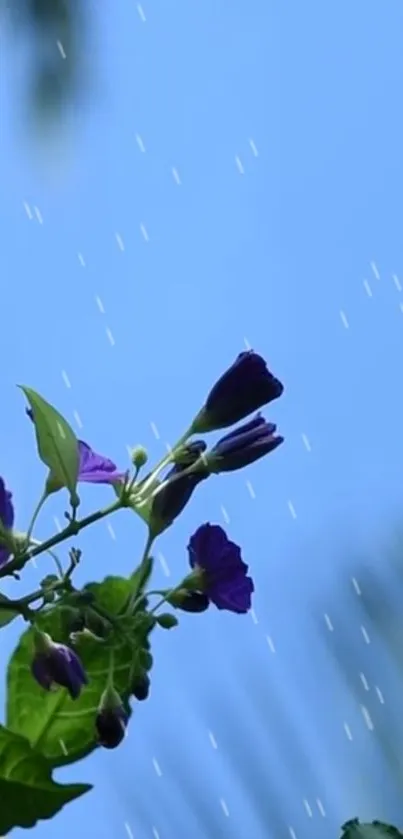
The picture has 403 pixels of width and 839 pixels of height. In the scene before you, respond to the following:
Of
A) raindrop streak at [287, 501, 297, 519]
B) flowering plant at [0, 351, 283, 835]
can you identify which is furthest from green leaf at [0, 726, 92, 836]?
raindrop streak at [287, 501, 297, 519]

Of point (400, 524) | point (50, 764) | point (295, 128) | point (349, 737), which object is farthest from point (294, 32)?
point (50, 764)

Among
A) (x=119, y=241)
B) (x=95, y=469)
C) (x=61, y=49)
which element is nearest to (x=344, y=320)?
(x=119, y=241)

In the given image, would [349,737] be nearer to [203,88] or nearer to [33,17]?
[33,17]

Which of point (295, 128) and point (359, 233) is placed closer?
point (359, 233)

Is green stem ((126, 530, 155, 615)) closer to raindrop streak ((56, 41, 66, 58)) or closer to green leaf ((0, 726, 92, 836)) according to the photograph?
green leaf ((0, 726, 92, 836))

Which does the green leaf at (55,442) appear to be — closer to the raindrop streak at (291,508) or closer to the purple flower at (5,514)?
the purple flower at (5,514)

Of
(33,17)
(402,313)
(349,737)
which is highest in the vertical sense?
(33,17)
